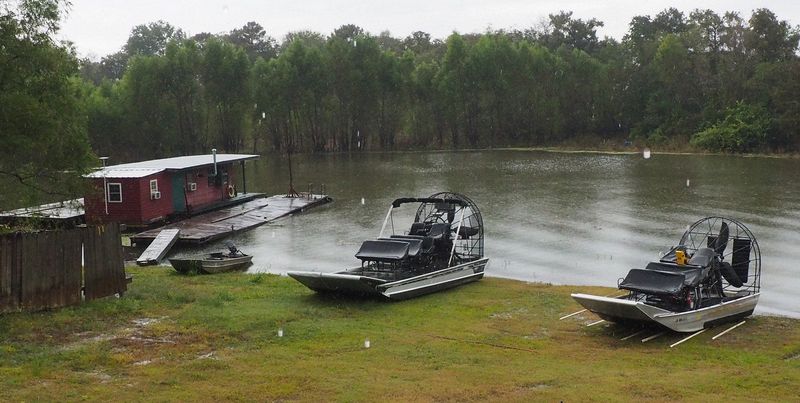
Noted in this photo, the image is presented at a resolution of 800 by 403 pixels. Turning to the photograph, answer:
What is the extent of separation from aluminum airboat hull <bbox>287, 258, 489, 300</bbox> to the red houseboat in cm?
1476

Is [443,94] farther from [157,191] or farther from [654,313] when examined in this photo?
[654,313]

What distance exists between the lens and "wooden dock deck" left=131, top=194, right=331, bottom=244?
30.6 meters

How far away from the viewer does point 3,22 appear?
54.7 ft

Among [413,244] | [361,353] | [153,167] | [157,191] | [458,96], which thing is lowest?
[361,353]

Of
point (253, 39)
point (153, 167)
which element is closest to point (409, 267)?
point (153, 167)

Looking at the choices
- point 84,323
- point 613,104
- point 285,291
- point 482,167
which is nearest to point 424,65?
point 613,104

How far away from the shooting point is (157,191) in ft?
113

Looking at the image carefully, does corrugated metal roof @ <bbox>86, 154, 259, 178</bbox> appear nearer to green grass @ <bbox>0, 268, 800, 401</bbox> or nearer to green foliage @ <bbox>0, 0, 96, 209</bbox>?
green foliage @ <bbox>0, 0, 96, 209</bbox>

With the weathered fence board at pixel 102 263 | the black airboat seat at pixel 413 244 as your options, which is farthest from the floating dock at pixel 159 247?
the black airboat seat at pixel 413 244

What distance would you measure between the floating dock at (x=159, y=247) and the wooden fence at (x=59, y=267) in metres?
8.70

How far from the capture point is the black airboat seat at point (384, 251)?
1962 centimetres

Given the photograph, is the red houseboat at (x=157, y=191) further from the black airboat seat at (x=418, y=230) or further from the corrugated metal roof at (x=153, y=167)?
the black airboat seat at (x=418, y=230)

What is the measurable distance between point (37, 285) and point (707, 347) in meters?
12.2

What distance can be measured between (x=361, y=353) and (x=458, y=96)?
6710 cm
